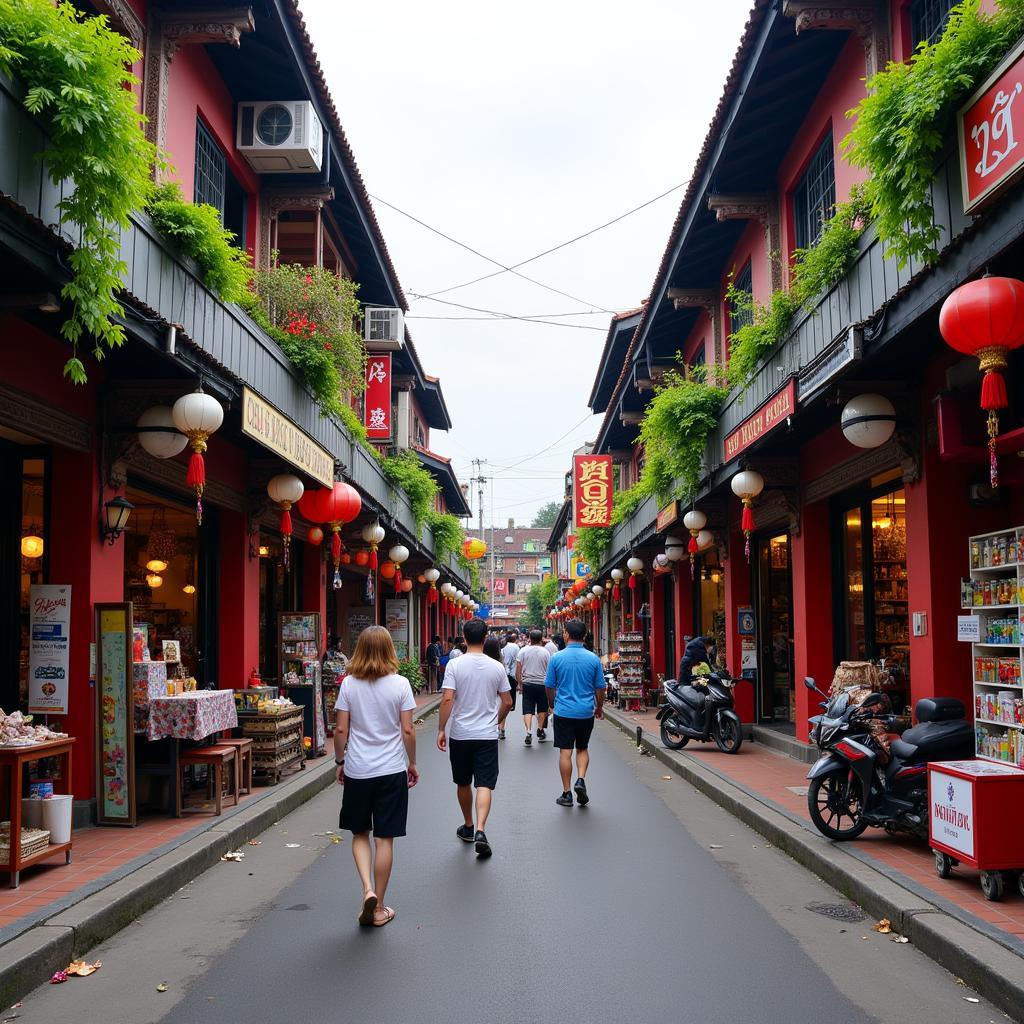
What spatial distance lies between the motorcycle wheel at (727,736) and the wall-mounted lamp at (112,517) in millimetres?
9417

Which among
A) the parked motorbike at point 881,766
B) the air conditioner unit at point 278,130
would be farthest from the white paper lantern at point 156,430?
the parked motorbike at point 881,766

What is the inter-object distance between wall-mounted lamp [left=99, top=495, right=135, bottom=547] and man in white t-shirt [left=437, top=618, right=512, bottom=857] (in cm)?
337

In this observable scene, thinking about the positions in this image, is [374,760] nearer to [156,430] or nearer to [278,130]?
[156,430]

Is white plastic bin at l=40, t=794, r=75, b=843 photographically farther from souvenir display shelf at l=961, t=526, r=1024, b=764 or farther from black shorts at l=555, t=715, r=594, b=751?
souvenir display shelf at l=961, t=526, r=1024, b=764

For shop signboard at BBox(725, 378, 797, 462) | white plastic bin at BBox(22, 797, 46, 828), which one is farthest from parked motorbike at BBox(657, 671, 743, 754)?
white plastic bin at BBox(22, 797, 46, 828)

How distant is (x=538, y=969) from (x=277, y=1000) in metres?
1.38

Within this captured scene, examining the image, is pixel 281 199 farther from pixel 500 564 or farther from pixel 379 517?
pixel 500 564

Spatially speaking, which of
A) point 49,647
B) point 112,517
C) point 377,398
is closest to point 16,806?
point 49,647

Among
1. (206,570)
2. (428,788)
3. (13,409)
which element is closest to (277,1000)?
(13,409)

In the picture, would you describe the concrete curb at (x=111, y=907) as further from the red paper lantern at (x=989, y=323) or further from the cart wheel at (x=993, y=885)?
the red paper lantern at (x=989, y=323)

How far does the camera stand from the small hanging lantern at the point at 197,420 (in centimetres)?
862

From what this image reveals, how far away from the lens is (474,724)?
28.7 ft

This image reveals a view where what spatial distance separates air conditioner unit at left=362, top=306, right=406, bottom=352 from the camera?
67.6 ft

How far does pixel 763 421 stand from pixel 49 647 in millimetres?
7873
